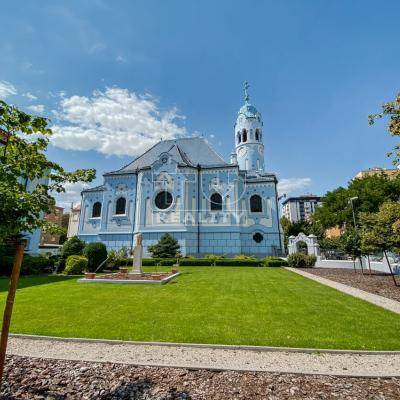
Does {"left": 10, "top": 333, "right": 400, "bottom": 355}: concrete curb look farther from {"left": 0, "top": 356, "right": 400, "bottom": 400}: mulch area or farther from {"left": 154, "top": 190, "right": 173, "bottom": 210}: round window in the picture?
{"left": 154, "top": 190, "right": 173, "bottom": 210}: round window

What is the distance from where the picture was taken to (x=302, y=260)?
2408 cm

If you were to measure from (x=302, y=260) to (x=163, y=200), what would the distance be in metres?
18.0

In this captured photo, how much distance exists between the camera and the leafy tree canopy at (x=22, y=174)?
126 inches

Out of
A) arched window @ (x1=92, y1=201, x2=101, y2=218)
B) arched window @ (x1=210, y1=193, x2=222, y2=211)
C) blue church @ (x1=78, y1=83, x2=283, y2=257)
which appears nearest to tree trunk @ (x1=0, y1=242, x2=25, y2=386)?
blue church @ (x1=78, y1=83, x2=283, y2=257)

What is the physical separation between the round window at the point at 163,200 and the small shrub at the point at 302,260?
1615 cm

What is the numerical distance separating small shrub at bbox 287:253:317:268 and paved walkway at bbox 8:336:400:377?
2034 cm

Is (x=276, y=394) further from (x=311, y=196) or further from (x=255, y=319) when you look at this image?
(x=311, y=196)

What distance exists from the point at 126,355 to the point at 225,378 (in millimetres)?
2085

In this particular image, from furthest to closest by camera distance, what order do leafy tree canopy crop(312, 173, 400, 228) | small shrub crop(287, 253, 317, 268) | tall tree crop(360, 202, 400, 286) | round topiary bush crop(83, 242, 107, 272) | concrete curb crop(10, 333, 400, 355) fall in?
leafy tree canopy crop(312, 173, 400, 228)
small shrub crop(287, 253, 317, 268)
round topiary bush crop(83, 242, 107, 272)
tall tree crop(360, 202, 400, 286)
concrete curb crop(10, 333, 400, 355)

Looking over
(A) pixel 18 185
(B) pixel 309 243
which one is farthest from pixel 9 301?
(B) pixel 309 243

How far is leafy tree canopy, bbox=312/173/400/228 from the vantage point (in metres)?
34.3

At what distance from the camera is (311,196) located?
442 ft

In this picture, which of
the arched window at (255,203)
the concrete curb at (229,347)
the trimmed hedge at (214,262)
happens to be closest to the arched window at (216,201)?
the arched window at (255,203)

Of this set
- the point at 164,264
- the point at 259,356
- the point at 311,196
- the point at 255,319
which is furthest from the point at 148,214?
the point at 311,196
